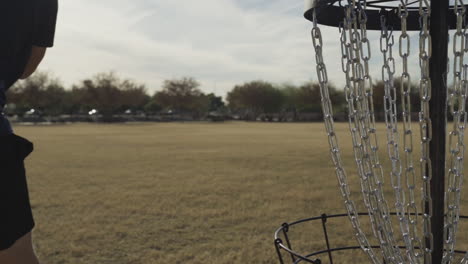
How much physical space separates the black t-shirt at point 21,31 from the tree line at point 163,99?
2245 inches

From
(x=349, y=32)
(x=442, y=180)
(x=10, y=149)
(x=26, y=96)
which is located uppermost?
(x=26, y=96)

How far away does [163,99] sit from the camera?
76.3 meters

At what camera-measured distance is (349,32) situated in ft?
5.91

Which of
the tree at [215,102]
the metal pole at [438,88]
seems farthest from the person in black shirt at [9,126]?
the tree at [215,102]

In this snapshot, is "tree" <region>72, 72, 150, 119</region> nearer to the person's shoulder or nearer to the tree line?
the tree line

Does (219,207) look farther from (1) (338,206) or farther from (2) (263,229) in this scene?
(1) (338,206)

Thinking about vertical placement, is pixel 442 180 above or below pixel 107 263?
above

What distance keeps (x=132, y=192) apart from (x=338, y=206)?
140 inches

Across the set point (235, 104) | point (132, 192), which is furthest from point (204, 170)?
point (235, 104)

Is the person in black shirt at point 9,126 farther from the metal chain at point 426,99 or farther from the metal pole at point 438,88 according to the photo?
the metal pole at point 438,88

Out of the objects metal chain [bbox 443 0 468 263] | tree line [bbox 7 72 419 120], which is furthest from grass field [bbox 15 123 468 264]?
tree line [bbox 7 72 419 120]

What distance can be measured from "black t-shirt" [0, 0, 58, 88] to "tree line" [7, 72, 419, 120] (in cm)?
5702

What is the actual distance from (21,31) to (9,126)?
29cm

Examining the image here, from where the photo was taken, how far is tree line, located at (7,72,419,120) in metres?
61.0
